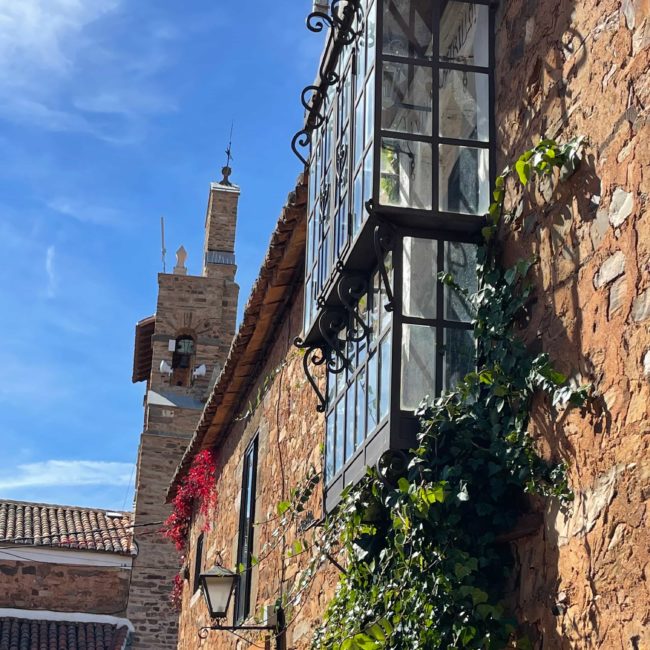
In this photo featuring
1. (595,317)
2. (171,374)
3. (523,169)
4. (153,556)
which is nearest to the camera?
(595,317)

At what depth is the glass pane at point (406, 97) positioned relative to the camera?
5184 millimetres

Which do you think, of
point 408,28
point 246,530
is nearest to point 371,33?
point 408,28

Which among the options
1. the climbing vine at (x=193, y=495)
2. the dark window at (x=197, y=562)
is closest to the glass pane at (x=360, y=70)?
the climbing vine at (x=193, y=495)

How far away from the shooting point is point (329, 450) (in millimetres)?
6086

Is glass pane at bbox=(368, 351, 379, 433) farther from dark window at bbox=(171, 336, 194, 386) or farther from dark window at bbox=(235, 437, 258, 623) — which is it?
dark window at bbox=(171, 336, 194, 386)

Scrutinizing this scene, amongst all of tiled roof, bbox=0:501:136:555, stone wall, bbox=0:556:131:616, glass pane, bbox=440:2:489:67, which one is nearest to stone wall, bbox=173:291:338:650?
glass pane, bbox=440:2:489:67

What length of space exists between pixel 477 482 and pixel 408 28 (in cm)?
222

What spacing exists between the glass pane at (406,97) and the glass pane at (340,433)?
57.6 inches

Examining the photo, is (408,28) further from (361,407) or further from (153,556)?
(153,556)

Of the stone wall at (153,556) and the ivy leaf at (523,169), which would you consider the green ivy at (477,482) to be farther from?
the stone wall at (153,556)

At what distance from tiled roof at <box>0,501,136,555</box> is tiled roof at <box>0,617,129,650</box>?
146cm

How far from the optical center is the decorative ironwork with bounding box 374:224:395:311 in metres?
4.93

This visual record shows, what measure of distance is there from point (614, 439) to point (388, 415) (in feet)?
4.09

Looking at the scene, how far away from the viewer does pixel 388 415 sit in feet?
15.9
